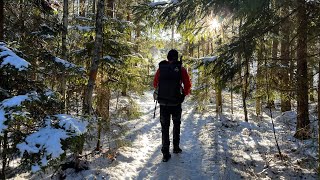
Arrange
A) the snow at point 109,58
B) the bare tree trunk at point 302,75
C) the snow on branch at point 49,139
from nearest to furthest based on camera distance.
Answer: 1. the snow on branch at point 49,139
2. the bare tree trunk at point 302,75
3. the snow at point 109,58

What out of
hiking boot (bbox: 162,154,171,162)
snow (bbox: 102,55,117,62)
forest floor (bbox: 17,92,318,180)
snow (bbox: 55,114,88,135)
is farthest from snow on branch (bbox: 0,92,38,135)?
snow (bbox: 102,55,117,62)

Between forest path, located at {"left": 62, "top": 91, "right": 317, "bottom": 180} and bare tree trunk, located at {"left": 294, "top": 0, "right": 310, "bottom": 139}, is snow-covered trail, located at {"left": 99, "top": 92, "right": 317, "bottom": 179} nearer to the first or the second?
forest path, located at {"left": 62, "top": 91, "right": 317, "bottom": 180}

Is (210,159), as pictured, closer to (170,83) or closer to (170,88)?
(170,88)

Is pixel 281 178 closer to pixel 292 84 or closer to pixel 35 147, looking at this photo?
pixel 292 84

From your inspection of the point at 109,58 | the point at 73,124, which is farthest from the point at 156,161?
the point at 73,124

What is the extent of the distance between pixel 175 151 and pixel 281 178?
2.59 metres

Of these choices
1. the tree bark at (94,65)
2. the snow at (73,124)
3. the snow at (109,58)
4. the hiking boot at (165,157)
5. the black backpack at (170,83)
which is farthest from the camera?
the snow at (109,58)

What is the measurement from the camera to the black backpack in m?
6.97

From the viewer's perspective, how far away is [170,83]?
7.03 metres

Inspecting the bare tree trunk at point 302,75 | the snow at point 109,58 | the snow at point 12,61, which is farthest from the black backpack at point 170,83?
the snow at point 12,61

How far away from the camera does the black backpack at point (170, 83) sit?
6969mm

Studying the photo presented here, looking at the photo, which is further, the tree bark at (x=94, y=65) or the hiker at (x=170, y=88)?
the hiker at (x=170, y=88)

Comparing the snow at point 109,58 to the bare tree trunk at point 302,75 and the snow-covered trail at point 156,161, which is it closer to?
the snow-covered trail at point 156,161

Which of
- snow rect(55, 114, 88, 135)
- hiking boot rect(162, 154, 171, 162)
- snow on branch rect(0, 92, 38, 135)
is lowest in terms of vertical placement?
hiking boot rect(162, 154, 171, 162)
